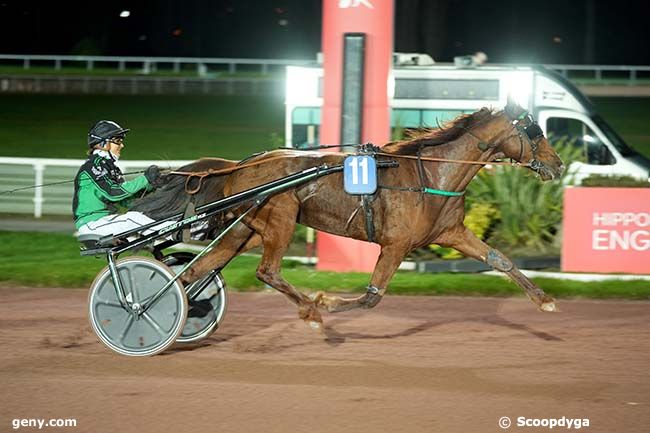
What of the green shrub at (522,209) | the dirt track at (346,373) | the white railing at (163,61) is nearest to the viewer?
the dirt track at (346,373)

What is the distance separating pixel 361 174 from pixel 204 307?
1.49 metres

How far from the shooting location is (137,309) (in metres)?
7.27

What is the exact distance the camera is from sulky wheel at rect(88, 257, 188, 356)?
7.29m

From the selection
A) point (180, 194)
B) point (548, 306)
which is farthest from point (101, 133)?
point (548, 306)

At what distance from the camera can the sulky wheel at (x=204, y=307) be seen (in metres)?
7.85

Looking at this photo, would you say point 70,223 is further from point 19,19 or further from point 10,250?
point 19,19

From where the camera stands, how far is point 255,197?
296 inches

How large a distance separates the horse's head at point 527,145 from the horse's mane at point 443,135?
6.5 inches

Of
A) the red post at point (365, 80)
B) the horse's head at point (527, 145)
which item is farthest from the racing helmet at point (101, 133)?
the red post at point (365, 80)

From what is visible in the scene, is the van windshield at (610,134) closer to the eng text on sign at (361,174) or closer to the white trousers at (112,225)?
the eng text on sign at (361,174)

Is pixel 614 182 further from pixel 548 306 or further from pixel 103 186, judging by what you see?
pixel 103 186

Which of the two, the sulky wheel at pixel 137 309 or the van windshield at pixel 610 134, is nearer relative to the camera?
the sulky wheel at pixel 137 309

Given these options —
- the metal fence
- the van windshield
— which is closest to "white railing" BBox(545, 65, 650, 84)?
the metal fence

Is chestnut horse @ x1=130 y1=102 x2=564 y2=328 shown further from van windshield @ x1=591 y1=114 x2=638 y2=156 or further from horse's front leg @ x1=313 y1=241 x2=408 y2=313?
van windshield @ x1=591 y1=114 x2=638 y2=156
